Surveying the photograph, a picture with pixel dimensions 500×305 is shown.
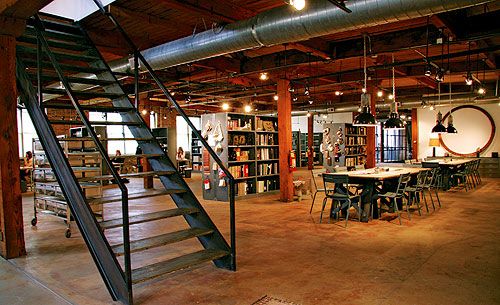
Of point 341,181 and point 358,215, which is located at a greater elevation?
point 341,181

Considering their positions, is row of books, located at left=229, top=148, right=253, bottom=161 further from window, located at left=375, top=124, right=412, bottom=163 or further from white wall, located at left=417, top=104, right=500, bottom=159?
window, located at left=375, top=124, right=412, bottom=163

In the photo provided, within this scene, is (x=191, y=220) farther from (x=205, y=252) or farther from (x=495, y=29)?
(x=495, y=29)

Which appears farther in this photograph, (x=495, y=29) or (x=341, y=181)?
(x=341, y=181)

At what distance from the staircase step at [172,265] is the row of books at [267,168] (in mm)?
6408

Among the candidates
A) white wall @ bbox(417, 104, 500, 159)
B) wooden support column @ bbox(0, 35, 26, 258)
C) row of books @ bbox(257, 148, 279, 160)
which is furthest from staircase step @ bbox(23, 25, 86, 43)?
white wall @ bbox(417, 104, 500, 159)

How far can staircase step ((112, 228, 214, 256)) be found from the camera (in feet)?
12.2

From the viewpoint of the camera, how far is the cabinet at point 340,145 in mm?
13430

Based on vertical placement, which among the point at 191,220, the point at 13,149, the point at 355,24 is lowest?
the point at 191,220

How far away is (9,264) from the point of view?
4.89m

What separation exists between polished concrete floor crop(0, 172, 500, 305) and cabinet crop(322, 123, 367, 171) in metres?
6.36

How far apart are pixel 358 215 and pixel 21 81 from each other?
6.06 meters

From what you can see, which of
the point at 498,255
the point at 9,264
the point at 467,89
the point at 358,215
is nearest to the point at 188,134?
the point at 467,89

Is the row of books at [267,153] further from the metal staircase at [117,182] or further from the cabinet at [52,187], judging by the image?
the metal staircase at [117,182]

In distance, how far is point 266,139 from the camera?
1123 centimetres
